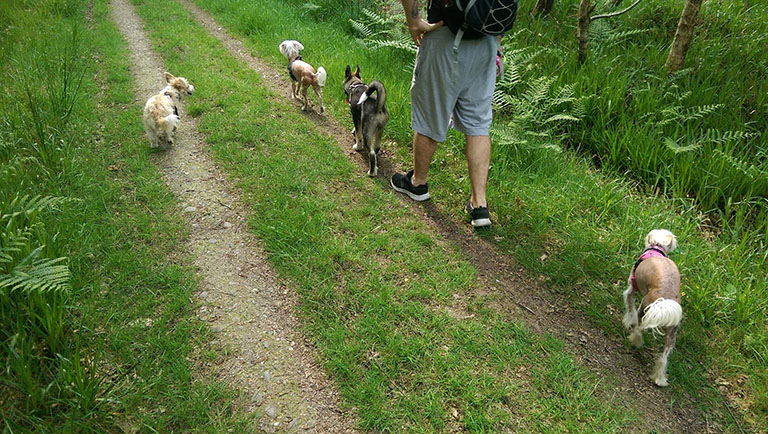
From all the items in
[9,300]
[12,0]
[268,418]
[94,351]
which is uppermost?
[12,0]

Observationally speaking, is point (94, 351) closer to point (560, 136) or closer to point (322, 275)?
point (322, 275)

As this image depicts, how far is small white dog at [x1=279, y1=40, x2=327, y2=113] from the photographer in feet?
20.6

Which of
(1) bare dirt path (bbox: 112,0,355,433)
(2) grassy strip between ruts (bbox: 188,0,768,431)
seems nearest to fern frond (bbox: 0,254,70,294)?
(1) bare dirt path (bbox: 112,0,355,433)

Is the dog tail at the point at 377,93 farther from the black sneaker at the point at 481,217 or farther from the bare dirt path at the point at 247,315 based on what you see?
the bare dirt path at the point at 247,315

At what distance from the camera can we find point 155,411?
266 cm

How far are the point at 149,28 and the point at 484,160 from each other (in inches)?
376

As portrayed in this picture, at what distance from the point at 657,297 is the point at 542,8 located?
708 centimetres

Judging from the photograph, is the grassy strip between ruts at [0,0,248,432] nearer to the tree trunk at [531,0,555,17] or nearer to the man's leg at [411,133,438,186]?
the man's leg at [411,133,438,186]

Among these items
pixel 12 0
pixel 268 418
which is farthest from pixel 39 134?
pixel 12 0

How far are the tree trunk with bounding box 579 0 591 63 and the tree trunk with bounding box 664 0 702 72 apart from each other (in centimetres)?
111

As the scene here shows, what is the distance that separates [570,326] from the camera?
136 inches

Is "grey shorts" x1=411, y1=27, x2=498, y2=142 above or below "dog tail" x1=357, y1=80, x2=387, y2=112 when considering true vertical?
above

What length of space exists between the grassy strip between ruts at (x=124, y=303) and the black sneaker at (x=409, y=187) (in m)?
2.35

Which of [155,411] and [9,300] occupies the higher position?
[9,300]
